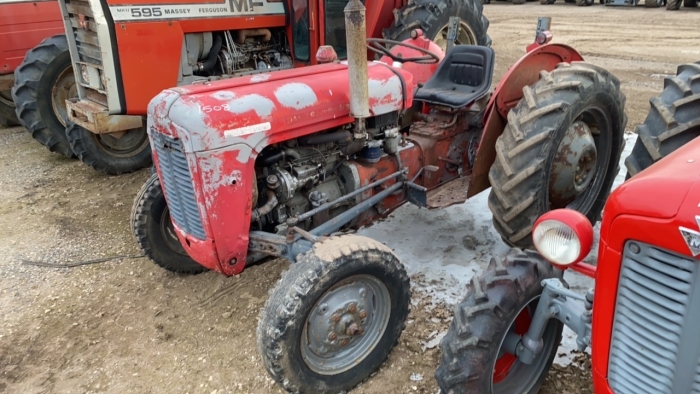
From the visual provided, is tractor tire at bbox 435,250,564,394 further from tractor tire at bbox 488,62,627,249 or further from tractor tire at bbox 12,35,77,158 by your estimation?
tractor tire at bbox 12,35,77,158

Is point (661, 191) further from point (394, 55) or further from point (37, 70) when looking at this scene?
point (37, 70)

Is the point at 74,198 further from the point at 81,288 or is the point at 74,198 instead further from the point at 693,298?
the point at 693,298

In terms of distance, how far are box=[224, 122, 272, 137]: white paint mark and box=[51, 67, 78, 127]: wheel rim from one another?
4.00 metres

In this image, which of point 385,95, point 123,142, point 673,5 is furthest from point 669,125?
point 673,5

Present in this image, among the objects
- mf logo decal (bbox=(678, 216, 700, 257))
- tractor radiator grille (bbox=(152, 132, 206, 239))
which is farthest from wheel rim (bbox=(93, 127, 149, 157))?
mf logo decal (bbox=(678, 216, 700, 257))

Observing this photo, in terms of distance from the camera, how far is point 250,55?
18.2 ft

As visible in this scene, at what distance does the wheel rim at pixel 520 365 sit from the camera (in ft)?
6.91

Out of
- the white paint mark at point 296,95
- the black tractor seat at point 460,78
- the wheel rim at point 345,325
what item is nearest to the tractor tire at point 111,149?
the black tractor seat at point 460,78

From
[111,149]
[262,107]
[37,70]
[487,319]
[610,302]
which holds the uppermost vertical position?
[262,107]

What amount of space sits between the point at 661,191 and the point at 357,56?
1426 mm

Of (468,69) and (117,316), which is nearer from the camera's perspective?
(117,316)

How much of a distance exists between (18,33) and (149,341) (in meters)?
5.03

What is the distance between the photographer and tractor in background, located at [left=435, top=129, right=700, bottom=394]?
1.35 m

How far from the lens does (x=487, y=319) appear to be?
6.38ft
